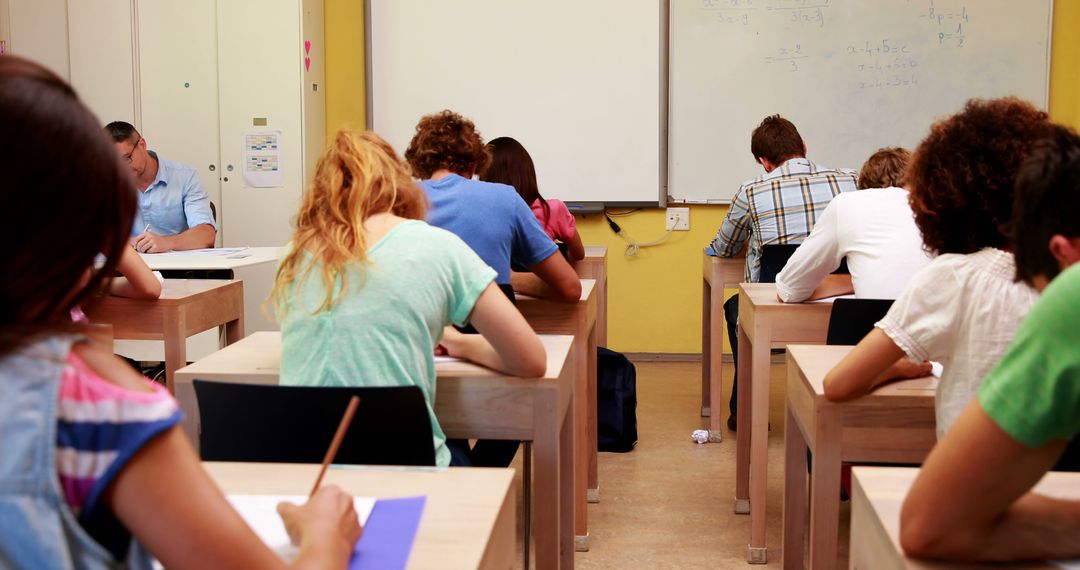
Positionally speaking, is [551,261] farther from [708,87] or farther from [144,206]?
[708,87]

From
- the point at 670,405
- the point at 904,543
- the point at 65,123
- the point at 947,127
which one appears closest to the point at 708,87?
the point at 670,405

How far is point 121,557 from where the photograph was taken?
675mm

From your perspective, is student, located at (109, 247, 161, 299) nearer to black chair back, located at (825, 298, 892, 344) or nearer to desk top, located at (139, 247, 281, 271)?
desk top, located at (139, 247, 281, 271)

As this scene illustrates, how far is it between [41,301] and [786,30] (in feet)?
16.6

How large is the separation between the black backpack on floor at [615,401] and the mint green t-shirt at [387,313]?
6.59ft

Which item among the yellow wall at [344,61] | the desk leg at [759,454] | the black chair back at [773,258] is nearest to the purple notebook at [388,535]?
the desk leg at [759,454]

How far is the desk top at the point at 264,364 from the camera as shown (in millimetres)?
1826

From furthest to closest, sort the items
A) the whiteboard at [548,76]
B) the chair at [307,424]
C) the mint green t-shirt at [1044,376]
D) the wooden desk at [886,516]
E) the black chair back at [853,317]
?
the whiteboard at [548,76] → the black chair back at [853,317] → the chair at [307,424] → the wooden desk at [886,516] → the mint green t-shirt at [1044,376]

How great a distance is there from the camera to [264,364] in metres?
1.91

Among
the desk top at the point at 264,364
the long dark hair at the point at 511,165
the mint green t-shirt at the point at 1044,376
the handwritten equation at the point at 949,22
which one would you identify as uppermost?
the handwritten equation at the point at 949,22

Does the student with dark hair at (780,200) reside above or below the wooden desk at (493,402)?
above

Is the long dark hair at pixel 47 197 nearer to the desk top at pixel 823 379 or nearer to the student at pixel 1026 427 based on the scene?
the student at pixel 1026 427

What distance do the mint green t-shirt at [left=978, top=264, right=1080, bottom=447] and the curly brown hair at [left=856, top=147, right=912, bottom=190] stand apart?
209 cm

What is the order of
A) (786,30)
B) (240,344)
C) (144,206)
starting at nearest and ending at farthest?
1. (240,344)
2. (144,206)
3. (786,30)
